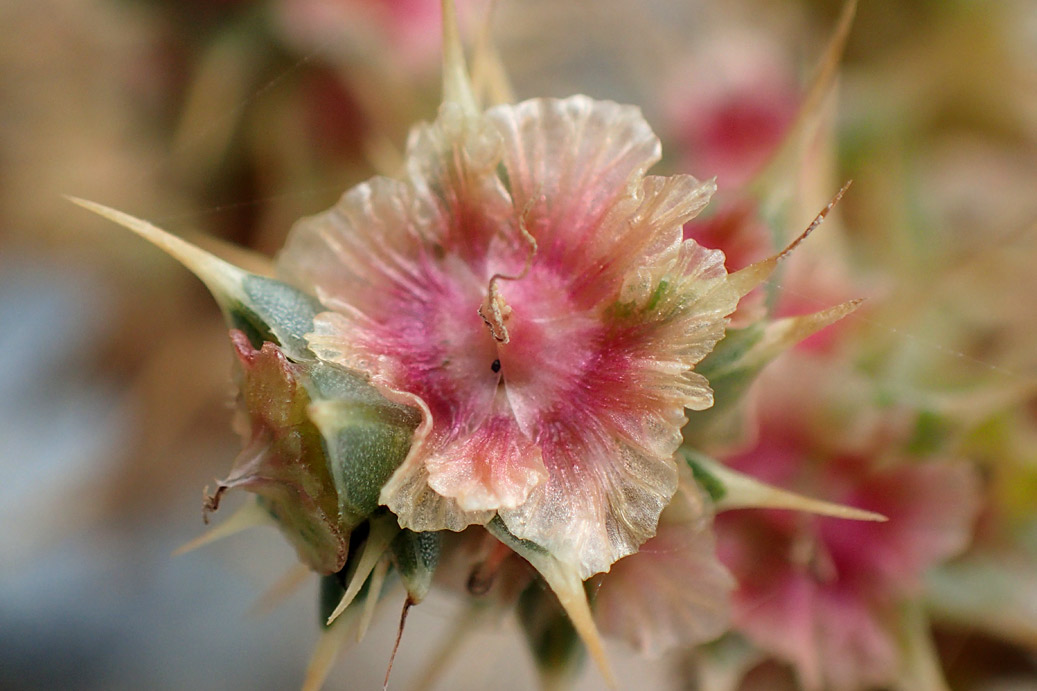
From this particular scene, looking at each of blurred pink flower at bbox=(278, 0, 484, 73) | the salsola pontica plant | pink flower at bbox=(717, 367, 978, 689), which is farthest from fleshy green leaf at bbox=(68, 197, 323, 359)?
blurred pink flower at bbox=(278, 0, 484, 73)

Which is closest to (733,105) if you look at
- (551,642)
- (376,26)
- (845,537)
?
(376,26)

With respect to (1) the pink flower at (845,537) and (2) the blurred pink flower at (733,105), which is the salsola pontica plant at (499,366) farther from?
(2) the blurred pink flower at (733,105)

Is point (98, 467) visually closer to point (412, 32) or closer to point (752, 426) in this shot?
point (412, 32)

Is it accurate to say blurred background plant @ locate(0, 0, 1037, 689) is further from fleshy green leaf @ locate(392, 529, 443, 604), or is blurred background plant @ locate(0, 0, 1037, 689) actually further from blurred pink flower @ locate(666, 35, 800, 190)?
fleshy green leaf @ locate(392, 529, 443, 604)

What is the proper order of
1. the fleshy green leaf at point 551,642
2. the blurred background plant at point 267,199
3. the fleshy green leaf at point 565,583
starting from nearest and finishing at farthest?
the fleshy green leaf at point 565,583 → the fleshy green leaf at point 551,642 → the blurred background plant at point 267,199

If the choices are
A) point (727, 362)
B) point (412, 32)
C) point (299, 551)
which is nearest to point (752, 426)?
point (727, 362)

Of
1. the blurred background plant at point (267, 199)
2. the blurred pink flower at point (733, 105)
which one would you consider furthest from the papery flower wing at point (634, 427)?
the blurred pink flower at point (733, 105)

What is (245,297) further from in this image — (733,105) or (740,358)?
(733,105)
